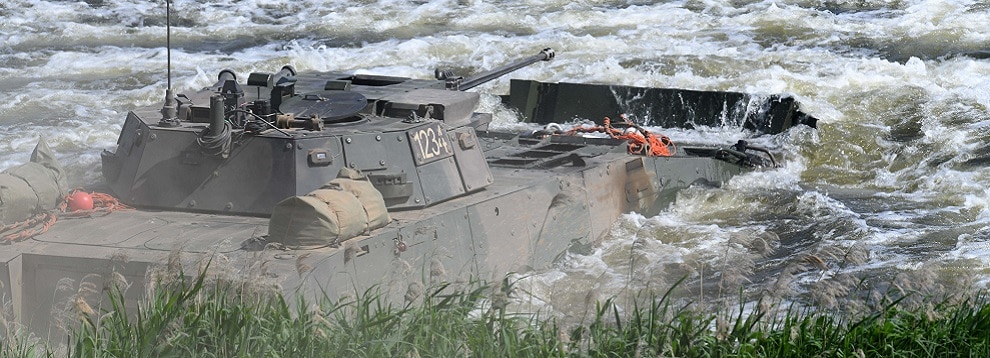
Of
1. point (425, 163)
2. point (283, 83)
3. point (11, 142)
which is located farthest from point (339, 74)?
point (11, 142)

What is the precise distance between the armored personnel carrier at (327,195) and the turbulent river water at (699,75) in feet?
1.73

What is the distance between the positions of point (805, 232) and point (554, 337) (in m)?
6.47

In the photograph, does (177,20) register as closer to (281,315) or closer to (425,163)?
(425,163)

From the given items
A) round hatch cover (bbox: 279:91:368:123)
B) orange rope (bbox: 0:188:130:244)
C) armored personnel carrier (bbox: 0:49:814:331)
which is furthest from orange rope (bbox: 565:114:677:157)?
orange rope (bbox: 0:188:130:244)

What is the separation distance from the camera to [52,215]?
8.37 m

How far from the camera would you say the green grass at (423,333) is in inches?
239

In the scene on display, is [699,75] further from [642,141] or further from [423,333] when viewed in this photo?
[423,333]

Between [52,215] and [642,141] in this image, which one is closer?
[52,215]

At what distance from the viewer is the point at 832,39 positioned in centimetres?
2066

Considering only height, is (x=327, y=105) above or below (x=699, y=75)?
above

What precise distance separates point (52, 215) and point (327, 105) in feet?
6.57

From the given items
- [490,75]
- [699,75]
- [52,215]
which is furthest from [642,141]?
[699,75]

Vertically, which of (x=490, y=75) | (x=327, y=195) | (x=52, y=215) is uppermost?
(x=490, y=75)

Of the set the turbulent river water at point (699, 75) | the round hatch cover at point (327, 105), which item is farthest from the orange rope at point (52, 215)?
the round hatch cover at point (327, 105)
